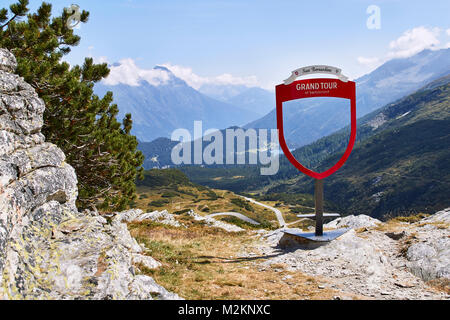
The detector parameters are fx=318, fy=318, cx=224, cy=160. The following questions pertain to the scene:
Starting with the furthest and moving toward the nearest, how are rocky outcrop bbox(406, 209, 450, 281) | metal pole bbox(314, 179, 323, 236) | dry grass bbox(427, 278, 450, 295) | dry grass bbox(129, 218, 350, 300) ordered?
metal pole bbox(314, 179, 323, 236), rocky outcrop bbox(406, 209, 450, 281), dry grass bbox(427, 278, 450, 295), dry grass bbox(129, 218, 350, 300)

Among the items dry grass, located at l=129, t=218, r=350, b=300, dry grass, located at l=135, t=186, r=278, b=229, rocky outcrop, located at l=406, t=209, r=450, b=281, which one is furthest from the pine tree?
dry grass, located at l=135, t=186, r=278, b=229

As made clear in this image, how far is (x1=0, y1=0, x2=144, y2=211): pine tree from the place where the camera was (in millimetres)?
A: 15789

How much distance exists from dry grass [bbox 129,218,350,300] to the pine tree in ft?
18.7

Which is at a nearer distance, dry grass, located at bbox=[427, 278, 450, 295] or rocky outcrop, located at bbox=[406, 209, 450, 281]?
dry grass, located at bbox=[427, 278, 450, 295]

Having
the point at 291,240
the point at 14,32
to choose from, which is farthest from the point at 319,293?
the point at 14,32

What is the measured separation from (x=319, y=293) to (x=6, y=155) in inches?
513

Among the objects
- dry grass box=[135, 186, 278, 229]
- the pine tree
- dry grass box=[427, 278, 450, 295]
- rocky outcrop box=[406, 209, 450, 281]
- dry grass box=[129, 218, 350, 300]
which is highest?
the pine tree

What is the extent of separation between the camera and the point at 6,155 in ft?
35.3

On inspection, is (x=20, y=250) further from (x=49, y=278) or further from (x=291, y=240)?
(x=291, y=240)

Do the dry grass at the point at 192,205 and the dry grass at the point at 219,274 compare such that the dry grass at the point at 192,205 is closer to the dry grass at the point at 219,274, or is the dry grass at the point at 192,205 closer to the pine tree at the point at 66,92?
the dry grass at the point at 219,274

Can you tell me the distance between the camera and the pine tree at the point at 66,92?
15789 mm

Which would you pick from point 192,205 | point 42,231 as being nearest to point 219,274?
point 42,231

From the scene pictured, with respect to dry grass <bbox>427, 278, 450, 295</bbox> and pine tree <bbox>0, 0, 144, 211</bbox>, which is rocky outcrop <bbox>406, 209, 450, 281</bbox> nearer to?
dry grass <bbox>427, 278, 450, 295</bbox>

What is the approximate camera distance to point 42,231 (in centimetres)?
1075
